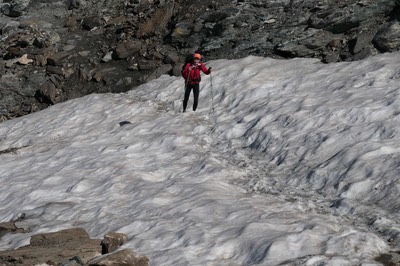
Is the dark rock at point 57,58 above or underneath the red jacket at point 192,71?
underneath

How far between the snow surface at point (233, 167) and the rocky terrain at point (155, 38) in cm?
162

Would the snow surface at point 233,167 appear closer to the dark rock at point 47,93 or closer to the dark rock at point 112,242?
the dark rock at point 112,242

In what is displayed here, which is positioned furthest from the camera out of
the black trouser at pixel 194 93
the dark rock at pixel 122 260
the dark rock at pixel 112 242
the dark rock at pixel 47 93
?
the dark rock at pixel 47 93

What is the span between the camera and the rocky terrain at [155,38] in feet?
70.8

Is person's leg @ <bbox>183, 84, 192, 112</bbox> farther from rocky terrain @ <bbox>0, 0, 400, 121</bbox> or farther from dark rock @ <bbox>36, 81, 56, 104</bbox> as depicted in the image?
dark rock @ <bbox>36, 81, 56, 104</bbox>

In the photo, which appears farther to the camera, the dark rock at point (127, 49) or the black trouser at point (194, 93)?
the dark rock at point (127, 49)

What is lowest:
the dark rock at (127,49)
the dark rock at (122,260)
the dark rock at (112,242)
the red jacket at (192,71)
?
the dark rock at (112,242)

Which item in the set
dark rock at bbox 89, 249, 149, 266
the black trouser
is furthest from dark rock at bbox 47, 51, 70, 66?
dark rock at bbox 89, 249, 149, 266

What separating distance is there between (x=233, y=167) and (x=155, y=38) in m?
14.4

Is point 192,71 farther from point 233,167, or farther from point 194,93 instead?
point 233,167

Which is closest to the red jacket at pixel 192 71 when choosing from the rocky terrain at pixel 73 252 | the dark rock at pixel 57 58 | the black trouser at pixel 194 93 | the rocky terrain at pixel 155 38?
the black trouser at pixel 194 93

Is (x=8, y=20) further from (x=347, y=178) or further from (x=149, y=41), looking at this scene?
(x=347, y=178)

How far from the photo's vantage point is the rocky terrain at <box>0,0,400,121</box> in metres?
21.6

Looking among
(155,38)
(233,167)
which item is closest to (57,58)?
(155,38)
